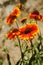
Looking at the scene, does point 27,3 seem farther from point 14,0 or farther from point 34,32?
point 34,32

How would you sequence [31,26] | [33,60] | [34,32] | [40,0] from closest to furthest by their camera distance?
[34,32]
[31,26]
[33,60]
[40,0]

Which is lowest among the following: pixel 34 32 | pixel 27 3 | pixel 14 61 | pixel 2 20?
pixel 14 61

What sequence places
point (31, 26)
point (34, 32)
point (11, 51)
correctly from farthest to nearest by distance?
point (11, 51), point (31, 26), point (34, 32)

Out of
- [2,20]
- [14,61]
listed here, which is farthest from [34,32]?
[2,20]

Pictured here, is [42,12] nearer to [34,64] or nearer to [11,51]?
[11,51]

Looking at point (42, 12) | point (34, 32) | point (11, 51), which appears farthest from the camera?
point (42, 12)

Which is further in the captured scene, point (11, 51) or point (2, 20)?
point (2, 20)

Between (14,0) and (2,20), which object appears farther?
(14,0)

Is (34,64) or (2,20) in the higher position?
(2,20)

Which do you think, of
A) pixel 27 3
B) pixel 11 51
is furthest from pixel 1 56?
pixel 27 3
